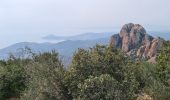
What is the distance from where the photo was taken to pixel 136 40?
164 metres

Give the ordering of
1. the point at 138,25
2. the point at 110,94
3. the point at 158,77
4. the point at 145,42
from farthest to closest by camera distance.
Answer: the point at 138,25, the point at 145,42, the point at 158,77, the point at 110,94

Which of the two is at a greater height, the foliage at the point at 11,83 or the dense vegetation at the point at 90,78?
the dense vegetation at the point at 90,78

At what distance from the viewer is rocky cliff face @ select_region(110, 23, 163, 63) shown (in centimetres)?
14625

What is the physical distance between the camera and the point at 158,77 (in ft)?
189

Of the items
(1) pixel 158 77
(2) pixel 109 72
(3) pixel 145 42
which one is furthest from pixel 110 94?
(3) pixel 145 42

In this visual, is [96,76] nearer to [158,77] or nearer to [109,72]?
[109,72]

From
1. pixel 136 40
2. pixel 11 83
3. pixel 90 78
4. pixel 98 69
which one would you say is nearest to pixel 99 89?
pixel 90 78

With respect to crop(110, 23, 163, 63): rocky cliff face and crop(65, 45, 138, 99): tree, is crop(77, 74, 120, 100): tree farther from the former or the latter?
crop(110, 23, 163, 63): rocky cliff face

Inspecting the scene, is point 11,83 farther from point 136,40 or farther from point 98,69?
point 136,40

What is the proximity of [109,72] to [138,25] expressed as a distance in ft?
468

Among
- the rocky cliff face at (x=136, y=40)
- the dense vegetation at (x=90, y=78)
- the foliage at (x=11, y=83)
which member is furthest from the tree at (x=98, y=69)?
the rocky cliff face at (x=136, y=40)

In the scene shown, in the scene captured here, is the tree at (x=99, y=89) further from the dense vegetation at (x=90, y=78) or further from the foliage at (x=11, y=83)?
the foliage at (x=11, y=83)

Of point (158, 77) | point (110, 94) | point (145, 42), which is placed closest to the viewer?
point (110, 94)

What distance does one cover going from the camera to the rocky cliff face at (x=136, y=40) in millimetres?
146250
